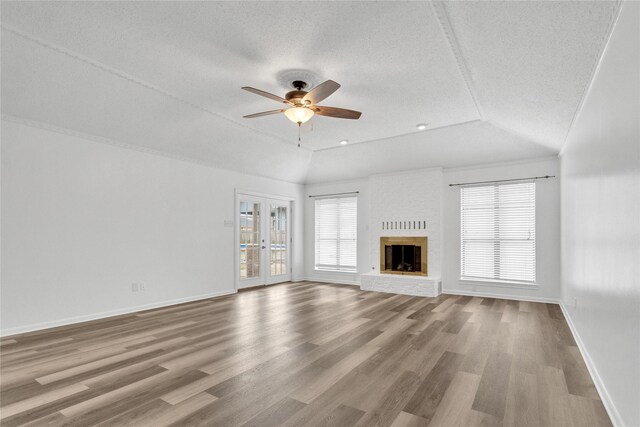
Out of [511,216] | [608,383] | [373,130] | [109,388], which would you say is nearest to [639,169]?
[608,383]

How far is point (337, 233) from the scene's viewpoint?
334 inches

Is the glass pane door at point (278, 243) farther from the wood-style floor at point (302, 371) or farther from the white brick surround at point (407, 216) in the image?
the wood-style floor at point (302, 371)

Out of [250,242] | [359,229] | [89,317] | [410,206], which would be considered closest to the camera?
[89,317]

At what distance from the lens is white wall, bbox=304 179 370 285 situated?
8078 mm

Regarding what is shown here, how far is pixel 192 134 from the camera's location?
5.50 metres

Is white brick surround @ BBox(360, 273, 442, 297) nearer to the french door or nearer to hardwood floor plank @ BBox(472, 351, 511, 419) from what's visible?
the french door

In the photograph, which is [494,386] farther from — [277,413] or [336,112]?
[336,112]

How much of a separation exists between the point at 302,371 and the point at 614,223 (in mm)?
2615

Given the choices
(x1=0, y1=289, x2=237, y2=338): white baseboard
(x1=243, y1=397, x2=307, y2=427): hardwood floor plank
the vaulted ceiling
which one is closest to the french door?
(x1=0, y1=289, x2=237, y2=338): white baseboard

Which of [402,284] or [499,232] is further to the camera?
[402,284]

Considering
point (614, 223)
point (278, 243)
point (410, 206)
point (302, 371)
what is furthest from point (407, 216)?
point (614, 223)

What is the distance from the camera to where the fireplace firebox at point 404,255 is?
7047 millimetres

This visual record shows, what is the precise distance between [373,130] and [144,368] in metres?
4.75

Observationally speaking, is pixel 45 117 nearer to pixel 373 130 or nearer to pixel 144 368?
pixel 144 368
